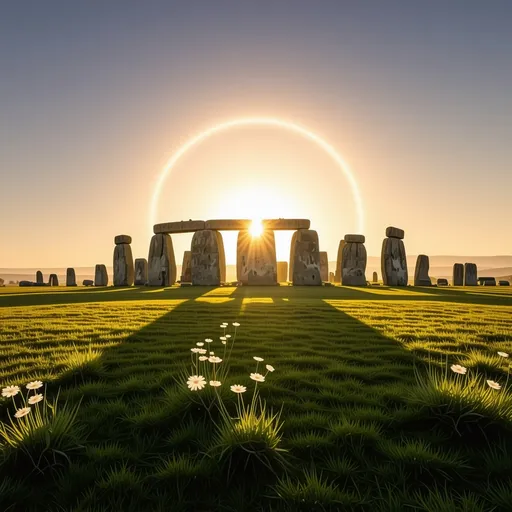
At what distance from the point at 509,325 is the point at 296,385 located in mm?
5601

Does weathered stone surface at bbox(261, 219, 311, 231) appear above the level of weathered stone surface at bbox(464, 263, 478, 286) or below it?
above

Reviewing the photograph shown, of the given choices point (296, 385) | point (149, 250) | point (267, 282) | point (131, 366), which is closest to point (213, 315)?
→ point (131, 366)

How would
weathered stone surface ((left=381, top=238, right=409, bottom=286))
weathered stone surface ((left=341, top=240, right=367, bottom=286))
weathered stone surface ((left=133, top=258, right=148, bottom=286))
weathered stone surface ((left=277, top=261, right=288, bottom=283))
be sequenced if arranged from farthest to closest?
1. weathered stone surface ((left=277, top=261, right=288, bottom=283))
2. weathered stone surface ((left=133, top=258, right=148, bottom=286))
3. weathered stone surface ((left=341, top=240, right=367, bottom=286))
4. weathered stone surface ((left=381, top=238, right=409, bottom=286))

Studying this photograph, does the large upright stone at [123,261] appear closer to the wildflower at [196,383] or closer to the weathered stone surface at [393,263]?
the weathered stone surface at [393,263]

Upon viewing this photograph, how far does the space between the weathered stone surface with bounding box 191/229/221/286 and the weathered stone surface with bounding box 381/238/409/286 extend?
12151 millimetres

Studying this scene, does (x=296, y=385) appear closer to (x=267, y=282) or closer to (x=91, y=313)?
(x=91, y=313)

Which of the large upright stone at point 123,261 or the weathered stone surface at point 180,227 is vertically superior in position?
the weathered stone surface at point 180,227

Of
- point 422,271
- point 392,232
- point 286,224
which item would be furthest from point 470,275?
point 286,224

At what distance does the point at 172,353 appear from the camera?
512 cm

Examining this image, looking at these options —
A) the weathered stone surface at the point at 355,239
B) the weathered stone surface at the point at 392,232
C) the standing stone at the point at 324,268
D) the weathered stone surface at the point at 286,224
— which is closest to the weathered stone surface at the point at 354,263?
the weathered stone surface at the point at 355,239

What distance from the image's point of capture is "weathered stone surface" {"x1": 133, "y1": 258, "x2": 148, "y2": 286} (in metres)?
31.1

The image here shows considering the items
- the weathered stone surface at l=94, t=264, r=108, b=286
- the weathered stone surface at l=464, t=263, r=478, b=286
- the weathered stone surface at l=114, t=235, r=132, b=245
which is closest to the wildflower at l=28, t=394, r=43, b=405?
the weathered stone surface at l=114, t=235, r=132, b=245

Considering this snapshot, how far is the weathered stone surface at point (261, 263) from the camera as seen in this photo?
26.6m

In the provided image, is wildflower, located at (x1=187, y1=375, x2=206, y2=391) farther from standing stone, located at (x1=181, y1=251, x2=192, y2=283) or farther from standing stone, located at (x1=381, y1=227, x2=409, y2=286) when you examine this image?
standing stone, located at (x1=181, y1=251, x2=192, y2=283)
